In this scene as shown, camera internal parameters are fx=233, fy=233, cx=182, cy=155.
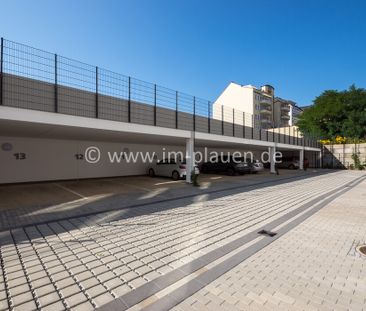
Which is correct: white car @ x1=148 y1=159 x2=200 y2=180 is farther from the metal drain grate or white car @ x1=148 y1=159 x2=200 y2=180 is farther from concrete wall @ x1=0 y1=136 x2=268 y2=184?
the metal drain grate

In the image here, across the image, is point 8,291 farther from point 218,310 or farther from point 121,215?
point 121,215

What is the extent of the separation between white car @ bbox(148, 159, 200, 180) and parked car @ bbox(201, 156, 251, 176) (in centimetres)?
559

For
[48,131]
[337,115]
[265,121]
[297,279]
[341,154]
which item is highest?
[265,121]

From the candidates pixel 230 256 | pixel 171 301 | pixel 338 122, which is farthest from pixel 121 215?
pixel 338 122

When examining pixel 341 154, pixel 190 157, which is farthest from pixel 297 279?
pixel 341 154

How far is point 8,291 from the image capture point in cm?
293

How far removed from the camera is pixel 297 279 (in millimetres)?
3316

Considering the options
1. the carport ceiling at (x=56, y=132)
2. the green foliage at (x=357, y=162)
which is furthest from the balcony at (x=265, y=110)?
the carport ceiling at (x=56, y=132)

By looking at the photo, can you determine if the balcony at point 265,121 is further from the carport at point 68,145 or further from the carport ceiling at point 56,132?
the carport ceiling at point 56,132

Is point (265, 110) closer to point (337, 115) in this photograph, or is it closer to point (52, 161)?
point (337, 115)

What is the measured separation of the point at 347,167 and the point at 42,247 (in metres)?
37.1

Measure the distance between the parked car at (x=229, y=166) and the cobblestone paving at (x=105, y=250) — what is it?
1196 cm

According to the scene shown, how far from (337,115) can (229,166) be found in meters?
31.4

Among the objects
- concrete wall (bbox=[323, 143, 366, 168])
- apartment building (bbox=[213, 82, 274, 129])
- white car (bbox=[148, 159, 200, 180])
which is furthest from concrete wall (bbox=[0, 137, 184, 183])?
apartment building (bbox=[213, 82, 274, 129])
